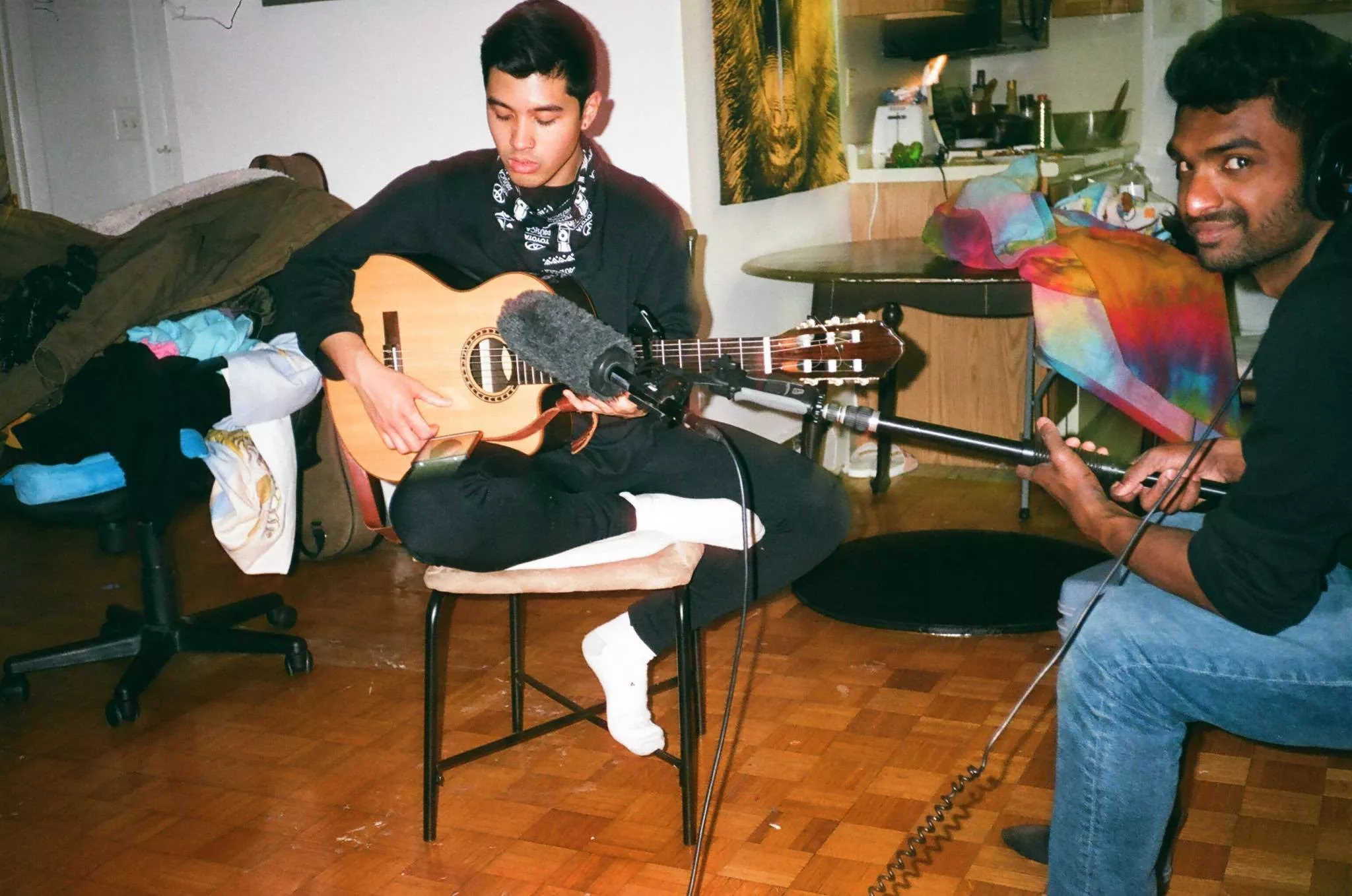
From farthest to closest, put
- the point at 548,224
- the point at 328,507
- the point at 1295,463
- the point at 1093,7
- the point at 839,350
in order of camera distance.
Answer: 1. the point at 1093,7
2. the point at 328,507
3. the point at 548,224
4. the point at 839,350
5. the point at 1295,463

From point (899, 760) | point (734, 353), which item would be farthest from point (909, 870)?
point (734, 353)

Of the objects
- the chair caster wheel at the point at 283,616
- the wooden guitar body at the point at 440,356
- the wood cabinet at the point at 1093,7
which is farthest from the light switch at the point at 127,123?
the wood cabinet at the point at 1093,7

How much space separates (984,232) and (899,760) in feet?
3.95

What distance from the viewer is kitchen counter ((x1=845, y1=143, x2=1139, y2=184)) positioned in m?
3.64

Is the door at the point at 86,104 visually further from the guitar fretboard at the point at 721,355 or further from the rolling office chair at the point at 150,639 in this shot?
the guitar fretboard at the point at 721,355

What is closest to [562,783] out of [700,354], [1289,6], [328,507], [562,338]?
[700,354]

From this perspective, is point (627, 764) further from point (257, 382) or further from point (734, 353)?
point (257, 382)

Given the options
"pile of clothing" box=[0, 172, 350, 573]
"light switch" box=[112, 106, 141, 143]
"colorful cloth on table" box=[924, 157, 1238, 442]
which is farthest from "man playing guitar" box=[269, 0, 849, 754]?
"light switch" box=[112, 106, 141, 143]

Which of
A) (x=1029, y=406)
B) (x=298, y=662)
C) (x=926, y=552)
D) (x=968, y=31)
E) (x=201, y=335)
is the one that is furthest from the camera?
(x=968, y=31)

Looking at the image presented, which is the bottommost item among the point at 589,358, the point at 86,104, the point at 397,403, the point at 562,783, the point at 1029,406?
the point at 562,783

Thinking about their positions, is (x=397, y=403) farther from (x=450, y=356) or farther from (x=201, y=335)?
(x=201, y=335)

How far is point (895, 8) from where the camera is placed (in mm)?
3715

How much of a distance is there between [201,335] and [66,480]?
0.37 meters

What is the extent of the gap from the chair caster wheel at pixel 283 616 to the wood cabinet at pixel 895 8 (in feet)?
8.12
